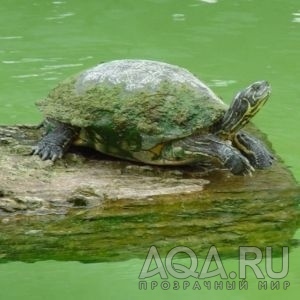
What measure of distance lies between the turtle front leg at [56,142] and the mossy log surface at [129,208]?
5 cm

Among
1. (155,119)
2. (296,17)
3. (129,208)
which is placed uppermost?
(155,119)

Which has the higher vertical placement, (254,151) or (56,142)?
(56,142)

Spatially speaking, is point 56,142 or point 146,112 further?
point 56,142

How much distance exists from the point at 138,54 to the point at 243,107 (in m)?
3.54

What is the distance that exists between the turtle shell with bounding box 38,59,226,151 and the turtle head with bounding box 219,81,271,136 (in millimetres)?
61

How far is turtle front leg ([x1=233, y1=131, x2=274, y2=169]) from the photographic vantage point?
525cm

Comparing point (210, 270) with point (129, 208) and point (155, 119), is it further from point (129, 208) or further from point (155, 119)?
point (155, 119)

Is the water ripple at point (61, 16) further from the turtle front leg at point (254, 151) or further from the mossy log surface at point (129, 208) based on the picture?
the turtle front leg at point (254, 151)

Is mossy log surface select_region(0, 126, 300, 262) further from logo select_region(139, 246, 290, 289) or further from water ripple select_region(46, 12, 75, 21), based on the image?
water ripple select_region(46, 12, 75, 21)

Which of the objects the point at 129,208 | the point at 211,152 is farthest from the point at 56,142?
the point at 211,152

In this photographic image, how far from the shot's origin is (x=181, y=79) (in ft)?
16.8

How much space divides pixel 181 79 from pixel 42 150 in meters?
0.89

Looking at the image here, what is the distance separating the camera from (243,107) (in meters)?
5.04

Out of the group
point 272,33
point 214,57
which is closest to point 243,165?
point 214,57
